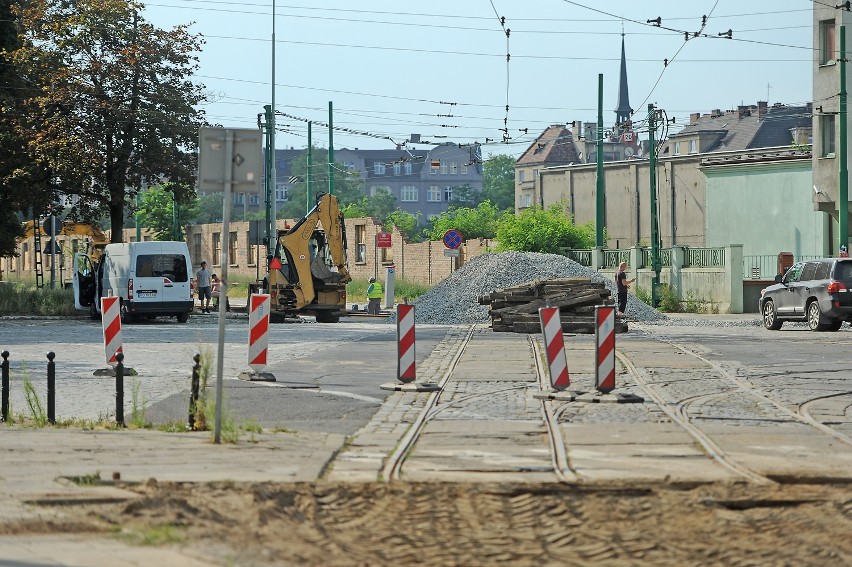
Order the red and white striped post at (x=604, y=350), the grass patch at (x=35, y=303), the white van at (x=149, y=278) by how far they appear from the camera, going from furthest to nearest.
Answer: the grass patch at (x=35, y=303)
the white van at (x=149, y=278)
the red and white striped post at (x=604, y=350)

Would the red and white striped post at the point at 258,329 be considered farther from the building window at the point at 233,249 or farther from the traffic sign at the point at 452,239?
the building window at the point at 233,249

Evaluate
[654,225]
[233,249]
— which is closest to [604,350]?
[654,225]

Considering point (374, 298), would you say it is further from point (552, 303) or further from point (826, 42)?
point (826, 42)

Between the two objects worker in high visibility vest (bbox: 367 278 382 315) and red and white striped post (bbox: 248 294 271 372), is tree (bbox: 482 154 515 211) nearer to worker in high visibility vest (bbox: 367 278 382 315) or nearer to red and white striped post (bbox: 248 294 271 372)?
worker in high visibility vest (bbox: 367 278 382 315)

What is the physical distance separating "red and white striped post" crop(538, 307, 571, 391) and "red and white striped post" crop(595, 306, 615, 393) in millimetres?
486

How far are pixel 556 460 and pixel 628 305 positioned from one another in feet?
93.3

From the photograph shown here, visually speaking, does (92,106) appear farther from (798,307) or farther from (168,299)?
(798,307)

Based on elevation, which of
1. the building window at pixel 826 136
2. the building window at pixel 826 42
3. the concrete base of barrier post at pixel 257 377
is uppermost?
the building window at pixel 826 42

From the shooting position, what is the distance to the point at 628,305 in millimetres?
37938

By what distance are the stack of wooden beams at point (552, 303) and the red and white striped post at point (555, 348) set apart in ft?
47.9

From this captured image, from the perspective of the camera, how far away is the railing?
148 feet

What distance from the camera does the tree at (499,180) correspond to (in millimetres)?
168125

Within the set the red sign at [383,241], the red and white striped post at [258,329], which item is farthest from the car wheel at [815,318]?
the red sign at [383,241]

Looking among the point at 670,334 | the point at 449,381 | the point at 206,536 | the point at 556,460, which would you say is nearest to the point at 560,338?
the point at 449,381
